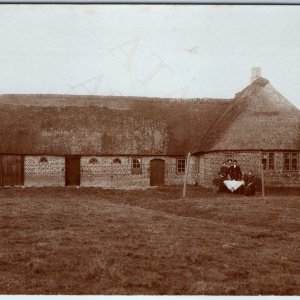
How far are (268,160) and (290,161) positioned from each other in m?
1.12

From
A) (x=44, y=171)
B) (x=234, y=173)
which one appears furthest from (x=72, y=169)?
(x=234, y=173)

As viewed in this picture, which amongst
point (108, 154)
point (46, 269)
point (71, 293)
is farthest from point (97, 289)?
point (108, 154)

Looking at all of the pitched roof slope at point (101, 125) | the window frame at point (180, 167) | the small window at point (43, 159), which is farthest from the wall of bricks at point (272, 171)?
the small window at point (43, 159)

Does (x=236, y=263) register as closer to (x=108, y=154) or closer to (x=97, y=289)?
(x=97, y=289)

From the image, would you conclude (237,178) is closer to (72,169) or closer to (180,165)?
(180,165)

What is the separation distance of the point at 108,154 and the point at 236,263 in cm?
1724

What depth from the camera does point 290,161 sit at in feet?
77.0

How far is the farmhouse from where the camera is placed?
25.8 m

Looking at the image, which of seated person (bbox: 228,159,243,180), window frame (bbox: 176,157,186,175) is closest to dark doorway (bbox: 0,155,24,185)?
window frame (bbox: 176,157,186,175)

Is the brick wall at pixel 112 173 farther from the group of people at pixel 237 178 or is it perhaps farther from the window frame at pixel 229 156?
the group of people at pixel 237 178

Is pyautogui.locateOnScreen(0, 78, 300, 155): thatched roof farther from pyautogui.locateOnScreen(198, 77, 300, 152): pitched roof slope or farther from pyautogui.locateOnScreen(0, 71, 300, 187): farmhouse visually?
pyautogui.locateOnScreen(198, 77, 300, 152): pitched roof slope

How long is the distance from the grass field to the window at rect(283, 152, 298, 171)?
21.2ft

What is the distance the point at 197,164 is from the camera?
26938 millimetres

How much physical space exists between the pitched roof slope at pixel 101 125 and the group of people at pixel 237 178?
5424 mm
